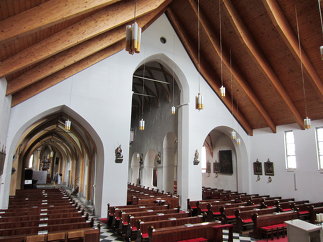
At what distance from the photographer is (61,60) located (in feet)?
26.8

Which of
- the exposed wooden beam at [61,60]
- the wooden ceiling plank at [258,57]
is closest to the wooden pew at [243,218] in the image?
the wooden ceiling plank at [258,57]

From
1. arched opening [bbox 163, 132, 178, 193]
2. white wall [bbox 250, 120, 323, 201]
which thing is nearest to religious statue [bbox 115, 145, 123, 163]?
arched opening [bbox 163, 132, 178, 193]

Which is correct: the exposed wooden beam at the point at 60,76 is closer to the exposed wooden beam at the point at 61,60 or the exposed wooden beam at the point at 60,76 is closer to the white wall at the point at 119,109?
the white wall at the point at 119,109

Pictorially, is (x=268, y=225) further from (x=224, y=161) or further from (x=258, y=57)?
(x=224, y=161)

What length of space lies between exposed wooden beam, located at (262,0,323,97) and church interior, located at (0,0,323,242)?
0.05 meters

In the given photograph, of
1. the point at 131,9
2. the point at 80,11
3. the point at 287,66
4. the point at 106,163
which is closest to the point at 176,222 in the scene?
the point at 106,163

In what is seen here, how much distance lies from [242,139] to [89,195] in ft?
34.3

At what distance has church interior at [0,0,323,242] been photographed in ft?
19.7

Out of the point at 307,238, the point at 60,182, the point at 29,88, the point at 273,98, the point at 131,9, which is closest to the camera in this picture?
the point at 307,238

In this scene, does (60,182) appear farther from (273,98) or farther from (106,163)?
(273,98)

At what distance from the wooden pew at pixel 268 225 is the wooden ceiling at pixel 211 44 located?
597 centimetres

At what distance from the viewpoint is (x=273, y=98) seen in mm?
12547

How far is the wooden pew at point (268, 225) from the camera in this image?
7417 mm

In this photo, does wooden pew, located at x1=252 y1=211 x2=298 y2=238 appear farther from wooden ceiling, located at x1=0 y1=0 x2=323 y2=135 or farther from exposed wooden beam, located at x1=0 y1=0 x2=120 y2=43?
exposed wooden beam, located at x1=0 y1=0 x2=120 y2=43
